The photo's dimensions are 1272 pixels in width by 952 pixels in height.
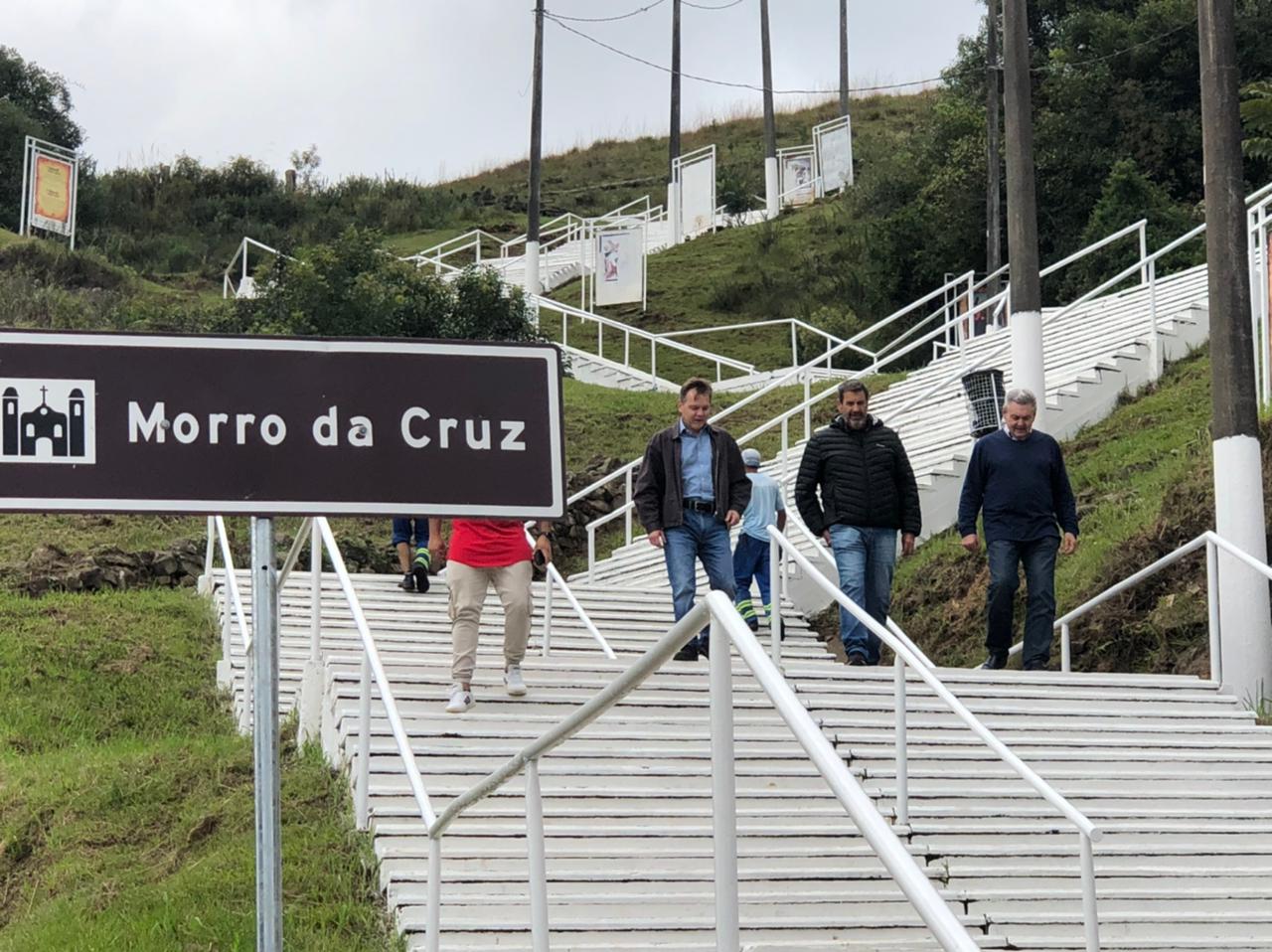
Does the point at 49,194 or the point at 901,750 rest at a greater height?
the point at 49,194

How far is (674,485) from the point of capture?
34.6 feet

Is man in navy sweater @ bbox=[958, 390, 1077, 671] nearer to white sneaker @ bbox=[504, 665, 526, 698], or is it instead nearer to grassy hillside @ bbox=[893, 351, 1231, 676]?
grassy hillside @ bbox=[893, 351, 1231, 676]

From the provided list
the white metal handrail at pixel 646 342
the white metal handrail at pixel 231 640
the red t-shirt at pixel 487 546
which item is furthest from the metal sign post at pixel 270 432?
the white metal handrail at pixel 646 342

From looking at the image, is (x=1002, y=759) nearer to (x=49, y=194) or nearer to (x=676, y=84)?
(x=49, y=194)

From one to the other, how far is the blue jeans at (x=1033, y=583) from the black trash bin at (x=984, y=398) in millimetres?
5355

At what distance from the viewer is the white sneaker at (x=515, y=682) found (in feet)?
31.3

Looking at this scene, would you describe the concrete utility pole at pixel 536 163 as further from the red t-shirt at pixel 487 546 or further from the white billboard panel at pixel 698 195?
the red t-shirt at pixel 487 546

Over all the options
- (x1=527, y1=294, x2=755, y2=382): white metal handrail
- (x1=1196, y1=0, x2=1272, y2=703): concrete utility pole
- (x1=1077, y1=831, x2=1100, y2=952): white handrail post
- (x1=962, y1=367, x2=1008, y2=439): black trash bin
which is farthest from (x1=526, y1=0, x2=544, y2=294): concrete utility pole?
(x1=1077, y1=831, x2=1100, y2=952): white handrail post

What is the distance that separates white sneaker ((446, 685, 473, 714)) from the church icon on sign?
216 inches

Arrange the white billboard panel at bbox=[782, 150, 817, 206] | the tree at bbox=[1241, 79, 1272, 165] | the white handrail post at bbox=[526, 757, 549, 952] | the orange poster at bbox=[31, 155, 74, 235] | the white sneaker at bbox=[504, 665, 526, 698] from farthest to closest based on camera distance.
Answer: the white billboard panel at bbox=[782, 150, 817, 206] → the orange poster at bbox=[31, 155, 74, 235] → the tree at bbox=[1241, 79, 1272, 165] → the white sneaker at bbox=[504, 665, 526, 698] → the white handrail post at bbox=[526, 757, 549, 952]

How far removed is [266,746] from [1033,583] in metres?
7.54

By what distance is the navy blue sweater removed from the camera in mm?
10656

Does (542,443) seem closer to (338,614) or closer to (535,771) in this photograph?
(535,771)

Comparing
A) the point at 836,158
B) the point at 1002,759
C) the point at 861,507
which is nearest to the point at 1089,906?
the point at 1002,759
